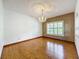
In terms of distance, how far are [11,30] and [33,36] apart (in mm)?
2604

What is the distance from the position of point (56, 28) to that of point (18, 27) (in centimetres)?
331

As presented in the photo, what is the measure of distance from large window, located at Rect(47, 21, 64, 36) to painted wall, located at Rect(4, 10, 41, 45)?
1309 millimetres

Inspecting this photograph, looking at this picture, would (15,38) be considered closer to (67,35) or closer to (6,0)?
(6,0)

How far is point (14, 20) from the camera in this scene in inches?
197

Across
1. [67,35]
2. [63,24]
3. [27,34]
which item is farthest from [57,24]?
[27,34]

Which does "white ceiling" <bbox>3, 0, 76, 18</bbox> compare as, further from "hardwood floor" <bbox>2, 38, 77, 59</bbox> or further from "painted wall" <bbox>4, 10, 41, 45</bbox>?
"hardwood floor" <bbox>2, 38, 77, 59</bbox>

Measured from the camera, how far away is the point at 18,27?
5344mm

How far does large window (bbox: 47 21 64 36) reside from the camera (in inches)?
239

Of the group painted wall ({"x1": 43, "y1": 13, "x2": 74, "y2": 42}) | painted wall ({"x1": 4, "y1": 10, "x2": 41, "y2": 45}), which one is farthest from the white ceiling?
painted wall ({"x1": 43, "y1": 13, "x2": 74, "y2": 42})

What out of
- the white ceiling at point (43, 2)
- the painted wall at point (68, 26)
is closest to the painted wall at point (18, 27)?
the white ceiling at point (43, 2)

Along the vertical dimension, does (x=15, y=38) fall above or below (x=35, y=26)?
below

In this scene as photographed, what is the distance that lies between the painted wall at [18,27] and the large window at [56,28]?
131cm

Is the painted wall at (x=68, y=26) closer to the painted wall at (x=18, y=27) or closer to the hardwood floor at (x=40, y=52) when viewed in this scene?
the hardwood floor at (x=40, y=52)

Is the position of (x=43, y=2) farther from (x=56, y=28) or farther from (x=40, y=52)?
(x=56, y=28)
